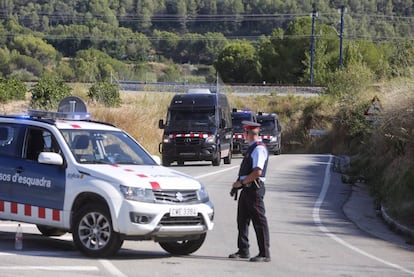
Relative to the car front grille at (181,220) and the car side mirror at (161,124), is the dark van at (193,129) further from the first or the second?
the car front grille at (181,220)

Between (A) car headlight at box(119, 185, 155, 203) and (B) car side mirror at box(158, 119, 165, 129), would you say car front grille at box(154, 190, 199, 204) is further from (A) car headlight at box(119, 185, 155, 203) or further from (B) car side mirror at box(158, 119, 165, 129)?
(B) car side mirror at box(158, 119, 165, 129)

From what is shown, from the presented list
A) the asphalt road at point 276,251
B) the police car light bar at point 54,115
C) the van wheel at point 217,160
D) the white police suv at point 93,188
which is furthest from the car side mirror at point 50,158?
the van wheel at point 217,160

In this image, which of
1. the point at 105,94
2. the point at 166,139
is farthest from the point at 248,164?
the point at 105,94

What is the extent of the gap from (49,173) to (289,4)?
16755 cm

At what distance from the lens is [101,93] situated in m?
46.5

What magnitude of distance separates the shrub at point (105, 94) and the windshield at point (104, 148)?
3133 cm

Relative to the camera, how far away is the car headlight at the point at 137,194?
431 inches

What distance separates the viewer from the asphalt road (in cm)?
1080

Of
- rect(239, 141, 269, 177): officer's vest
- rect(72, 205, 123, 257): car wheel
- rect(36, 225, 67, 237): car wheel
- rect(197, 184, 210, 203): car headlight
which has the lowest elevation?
rect(36, 225, 67, 237): car wheel

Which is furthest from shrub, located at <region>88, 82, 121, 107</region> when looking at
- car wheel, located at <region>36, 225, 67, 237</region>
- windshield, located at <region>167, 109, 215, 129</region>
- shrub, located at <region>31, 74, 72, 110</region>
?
car wheel, located at <region>36, 225, 67, 237</region>

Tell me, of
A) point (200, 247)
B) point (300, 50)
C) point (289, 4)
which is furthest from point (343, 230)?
point (289, 4)

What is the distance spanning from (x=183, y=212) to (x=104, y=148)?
1795 millimetres

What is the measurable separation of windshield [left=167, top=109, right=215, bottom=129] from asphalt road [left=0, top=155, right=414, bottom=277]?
34.9ft

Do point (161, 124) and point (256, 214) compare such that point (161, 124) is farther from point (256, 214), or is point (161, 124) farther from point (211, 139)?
point (256, 214)
